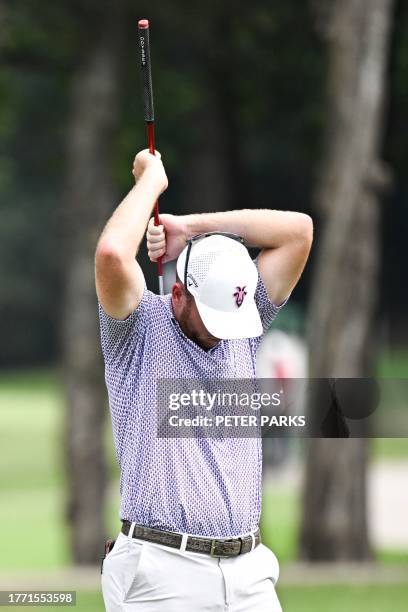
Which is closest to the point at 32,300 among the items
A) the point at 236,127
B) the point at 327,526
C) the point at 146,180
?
the point at 236,127

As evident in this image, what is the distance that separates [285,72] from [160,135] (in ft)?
5.48

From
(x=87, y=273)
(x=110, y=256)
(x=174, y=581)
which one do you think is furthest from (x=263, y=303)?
(x=87, y=273)

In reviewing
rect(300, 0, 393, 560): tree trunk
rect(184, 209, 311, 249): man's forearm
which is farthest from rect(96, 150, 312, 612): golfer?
rect(300, 0, 393, 560): tree trunk

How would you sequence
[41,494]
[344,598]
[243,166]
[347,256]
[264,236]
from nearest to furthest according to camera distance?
[264,236] → [344,598] → [347,256] → [243,166] → [41,494]

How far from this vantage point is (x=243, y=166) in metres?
18.5

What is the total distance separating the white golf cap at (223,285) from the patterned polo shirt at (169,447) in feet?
0.44

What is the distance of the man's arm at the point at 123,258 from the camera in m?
4.73

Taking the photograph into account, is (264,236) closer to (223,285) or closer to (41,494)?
(223,285)

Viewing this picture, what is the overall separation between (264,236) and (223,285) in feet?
1.39

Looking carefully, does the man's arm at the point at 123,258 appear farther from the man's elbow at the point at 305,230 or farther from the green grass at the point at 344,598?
the green grass at the point at 344,598

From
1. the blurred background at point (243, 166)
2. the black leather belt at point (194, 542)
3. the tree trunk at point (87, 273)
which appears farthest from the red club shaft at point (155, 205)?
the tree trunk at point (87, 273)

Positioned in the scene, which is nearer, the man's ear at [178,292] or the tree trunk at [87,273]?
the man's ear at [178,292]

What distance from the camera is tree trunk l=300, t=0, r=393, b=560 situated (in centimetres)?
1403

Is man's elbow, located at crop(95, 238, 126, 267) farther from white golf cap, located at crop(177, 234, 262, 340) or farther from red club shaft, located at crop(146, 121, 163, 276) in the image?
red club shaft, located at crop(146, 121, 163, 276)
